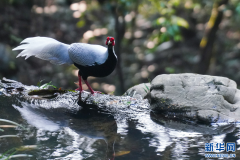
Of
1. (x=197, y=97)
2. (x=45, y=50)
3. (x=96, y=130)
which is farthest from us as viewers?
(x=45, y=50)

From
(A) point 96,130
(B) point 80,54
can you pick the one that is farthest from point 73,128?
(B) point 80,54

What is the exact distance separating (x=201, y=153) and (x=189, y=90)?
1.21m

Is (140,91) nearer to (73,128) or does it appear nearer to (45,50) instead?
(45,50)

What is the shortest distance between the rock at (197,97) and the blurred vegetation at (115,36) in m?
4.48

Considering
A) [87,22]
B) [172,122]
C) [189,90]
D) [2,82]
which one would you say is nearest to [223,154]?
[172,122]

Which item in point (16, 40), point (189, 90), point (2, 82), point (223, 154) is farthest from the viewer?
point (16, 40)

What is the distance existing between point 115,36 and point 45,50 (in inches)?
182

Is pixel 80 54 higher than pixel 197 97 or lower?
higher

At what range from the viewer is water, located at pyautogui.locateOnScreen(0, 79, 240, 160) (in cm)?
226

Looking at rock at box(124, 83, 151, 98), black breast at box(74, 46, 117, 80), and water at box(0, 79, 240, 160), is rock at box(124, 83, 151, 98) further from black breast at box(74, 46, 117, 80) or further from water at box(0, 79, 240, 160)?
black breast at box(74, 46, 117, 80)

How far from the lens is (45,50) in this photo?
3.70 meters

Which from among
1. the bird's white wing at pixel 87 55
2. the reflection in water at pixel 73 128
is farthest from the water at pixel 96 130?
the bird's white wing at pixel 87 55

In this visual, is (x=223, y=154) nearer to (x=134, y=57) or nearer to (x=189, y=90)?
(x=189, y=90)

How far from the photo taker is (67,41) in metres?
9.66
